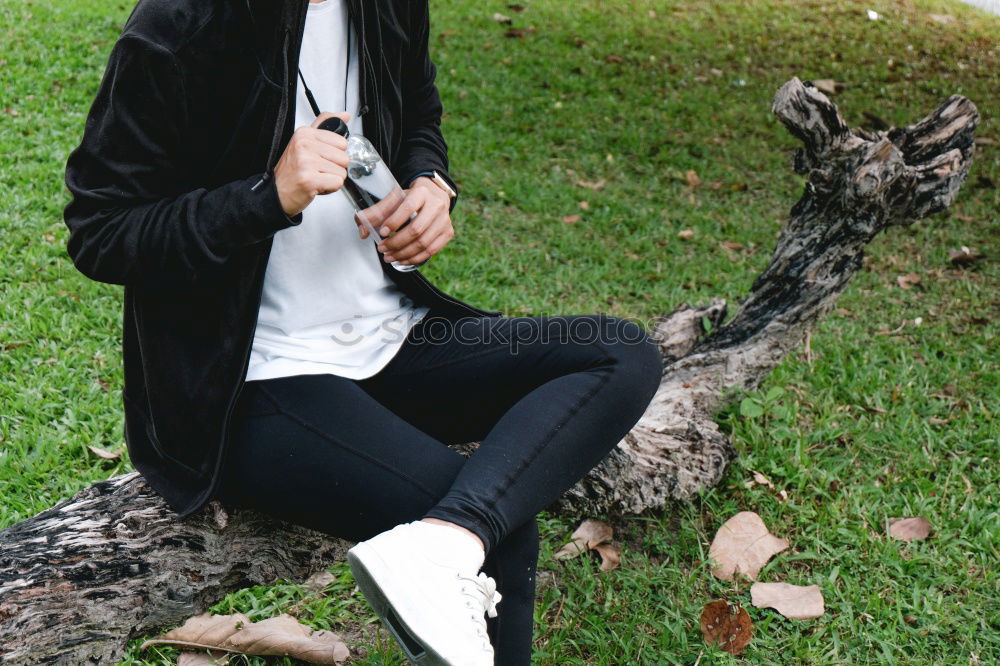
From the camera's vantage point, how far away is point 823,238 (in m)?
2.80

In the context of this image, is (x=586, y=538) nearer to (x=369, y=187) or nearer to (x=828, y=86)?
(x=369, y=187)

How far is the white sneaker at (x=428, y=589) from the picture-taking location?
154 cm

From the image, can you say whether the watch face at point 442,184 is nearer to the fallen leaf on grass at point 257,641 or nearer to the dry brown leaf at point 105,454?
the fallen leaf on grass at point 257,641

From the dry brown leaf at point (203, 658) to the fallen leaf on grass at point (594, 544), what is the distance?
925mm

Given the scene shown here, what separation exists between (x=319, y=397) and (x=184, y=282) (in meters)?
0.34

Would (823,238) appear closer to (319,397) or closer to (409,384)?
(409,384)

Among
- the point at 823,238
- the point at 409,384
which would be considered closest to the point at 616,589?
the point at 409,384

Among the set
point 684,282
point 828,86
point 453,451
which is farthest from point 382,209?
point 828,86

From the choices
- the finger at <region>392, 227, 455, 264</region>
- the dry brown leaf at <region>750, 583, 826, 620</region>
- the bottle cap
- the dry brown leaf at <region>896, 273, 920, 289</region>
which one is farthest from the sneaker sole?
the dry brown leaf at <region>896, 273, 920, 289</region>

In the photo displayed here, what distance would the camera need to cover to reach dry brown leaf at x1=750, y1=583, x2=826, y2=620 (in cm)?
231

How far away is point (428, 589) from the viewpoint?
1.55 m

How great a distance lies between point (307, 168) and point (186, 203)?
26cm

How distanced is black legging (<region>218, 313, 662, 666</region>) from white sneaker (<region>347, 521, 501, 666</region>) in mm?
72

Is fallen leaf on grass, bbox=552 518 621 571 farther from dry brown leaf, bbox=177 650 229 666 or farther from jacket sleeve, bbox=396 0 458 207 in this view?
jacket sleeve, bbox=396 0 458 207
